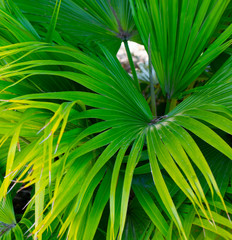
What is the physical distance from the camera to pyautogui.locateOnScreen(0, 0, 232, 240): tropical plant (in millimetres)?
711

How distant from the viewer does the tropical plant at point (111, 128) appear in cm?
71

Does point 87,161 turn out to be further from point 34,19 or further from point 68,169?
point 34,19

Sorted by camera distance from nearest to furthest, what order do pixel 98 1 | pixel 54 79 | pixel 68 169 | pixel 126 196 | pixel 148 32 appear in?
pixel 126 196, pixel 68 169, pixel 54 79, pixel 148 32, pixel 98 1

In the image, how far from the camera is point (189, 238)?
0.85 metres

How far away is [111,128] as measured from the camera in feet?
2.70

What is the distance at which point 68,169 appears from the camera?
0.81m

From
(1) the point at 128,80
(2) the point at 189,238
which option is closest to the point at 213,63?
(1) the point at 128,80

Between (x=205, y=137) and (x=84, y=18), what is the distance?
2.57 ft

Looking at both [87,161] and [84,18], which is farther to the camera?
[84,18]

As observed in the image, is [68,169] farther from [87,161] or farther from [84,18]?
[84,18]

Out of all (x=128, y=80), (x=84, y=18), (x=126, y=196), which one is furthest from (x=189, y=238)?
(x=84, y=18)

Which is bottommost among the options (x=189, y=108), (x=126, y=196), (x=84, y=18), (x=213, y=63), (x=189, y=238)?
(x=189, y=238)

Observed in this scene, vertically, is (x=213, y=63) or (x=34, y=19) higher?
(x=34, y=19)

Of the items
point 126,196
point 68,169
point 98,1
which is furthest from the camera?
point 98,1
